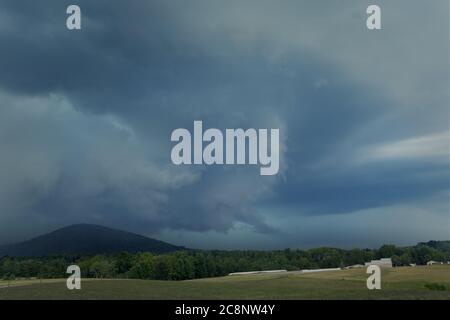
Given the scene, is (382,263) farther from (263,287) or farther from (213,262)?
(213,262)

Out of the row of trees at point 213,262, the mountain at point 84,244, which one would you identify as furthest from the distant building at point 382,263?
the mountain at point 84,244

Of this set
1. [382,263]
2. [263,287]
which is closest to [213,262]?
[263,287]

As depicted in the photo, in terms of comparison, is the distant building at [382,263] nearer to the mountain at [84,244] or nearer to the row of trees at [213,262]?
the row of trees at [213,262]

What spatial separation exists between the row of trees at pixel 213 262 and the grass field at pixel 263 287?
65 cm

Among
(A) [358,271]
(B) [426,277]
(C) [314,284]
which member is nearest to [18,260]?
(C) [314,284]

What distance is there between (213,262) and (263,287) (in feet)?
12.2

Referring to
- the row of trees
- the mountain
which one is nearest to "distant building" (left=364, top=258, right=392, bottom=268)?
the row of trees

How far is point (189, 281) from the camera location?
20438 mm

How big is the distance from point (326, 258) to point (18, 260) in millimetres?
14055

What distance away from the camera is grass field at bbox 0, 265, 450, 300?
57.7 ft

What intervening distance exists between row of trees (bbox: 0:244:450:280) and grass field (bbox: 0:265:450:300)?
0.65 metres

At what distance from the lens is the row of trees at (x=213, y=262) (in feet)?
68.4
